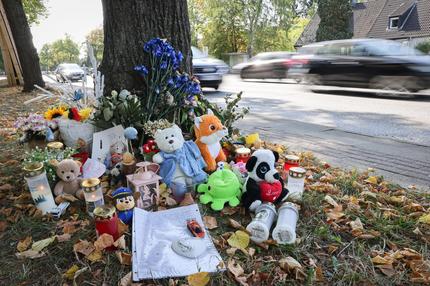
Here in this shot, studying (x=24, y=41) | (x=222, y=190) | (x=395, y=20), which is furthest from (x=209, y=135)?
(x=395, y=20)

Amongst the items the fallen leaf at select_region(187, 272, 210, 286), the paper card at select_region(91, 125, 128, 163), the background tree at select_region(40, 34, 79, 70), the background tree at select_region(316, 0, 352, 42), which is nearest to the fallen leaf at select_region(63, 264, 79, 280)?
the fallen leaf at select_region(187, 272, 210, 286)

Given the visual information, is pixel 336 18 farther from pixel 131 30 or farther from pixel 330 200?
pixel 330 200

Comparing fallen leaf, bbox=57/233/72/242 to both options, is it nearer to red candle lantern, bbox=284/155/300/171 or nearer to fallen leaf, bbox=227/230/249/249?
fallen leaf, bbox=227/230/249/249

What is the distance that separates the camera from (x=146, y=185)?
2.15 meters

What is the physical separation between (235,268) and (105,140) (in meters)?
1.64

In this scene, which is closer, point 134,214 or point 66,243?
point 66,243

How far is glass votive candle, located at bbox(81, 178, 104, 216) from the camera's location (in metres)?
1.96

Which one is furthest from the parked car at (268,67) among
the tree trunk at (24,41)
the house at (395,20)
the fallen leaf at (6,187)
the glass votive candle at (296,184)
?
the house at (395,20)

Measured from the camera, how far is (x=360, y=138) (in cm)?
428

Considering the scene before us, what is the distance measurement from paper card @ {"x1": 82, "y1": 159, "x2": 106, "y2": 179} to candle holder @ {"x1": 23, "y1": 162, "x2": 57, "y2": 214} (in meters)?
0.33

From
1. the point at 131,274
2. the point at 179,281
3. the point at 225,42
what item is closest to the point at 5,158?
the point at 131,274

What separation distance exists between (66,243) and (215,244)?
2.89ft

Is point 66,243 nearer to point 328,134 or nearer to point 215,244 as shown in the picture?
point 215,244

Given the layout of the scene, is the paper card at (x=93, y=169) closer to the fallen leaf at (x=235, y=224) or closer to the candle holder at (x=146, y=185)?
the candle holder at (x=146, y=185)
